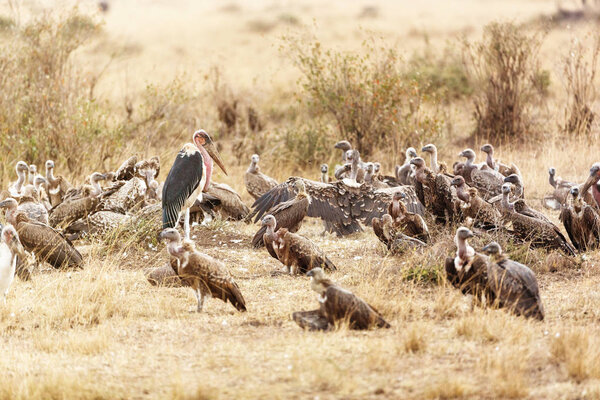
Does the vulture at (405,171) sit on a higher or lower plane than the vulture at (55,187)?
higher

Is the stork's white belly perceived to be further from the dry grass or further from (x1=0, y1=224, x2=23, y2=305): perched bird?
the dry grass

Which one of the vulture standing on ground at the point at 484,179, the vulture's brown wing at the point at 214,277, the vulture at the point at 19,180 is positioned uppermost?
the vulture's brown wing at the point at 214,277

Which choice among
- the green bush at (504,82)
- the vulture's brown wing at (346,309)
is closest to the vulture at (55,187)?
the vulture's brown wing at (346,309)

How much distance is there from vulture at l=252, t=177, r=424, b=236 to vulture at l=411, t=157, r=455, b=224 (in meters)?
0.20

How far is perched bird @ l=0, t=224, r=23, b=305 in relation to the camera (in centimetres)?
700

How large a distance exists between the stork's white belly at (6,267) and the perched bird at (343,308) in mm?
2565

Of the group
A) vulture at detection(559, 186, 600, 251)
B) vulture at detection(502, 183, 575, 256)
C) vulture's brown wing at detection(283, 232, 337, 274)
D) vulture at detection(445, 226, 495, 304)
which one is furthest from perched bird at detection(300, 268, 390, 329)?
vulture at detection(559, 186, 600, 251)

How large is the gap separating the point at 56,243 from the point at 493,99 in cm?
971

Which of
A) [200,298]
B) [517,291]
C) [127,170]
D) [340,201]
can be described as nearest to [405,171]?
[340,201]

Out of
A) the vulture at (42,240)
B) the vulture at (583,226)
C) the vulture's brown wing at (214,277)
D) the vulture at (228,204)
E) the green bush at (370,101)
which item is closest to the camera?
the vulture's brown wing at (214,277)

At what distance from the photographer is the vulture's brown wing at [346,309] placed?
240 inches

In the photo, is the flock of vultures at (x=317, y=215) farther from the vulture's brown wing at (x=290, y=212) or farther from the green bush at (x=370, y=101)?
the green bush at (x=370, y=101)

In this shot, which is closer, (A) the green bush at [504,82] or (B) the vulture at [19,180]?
(B) the vulture at [19,180]

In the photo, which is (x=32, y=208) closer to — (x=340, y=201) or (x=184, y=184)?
(x=184, y=184)
